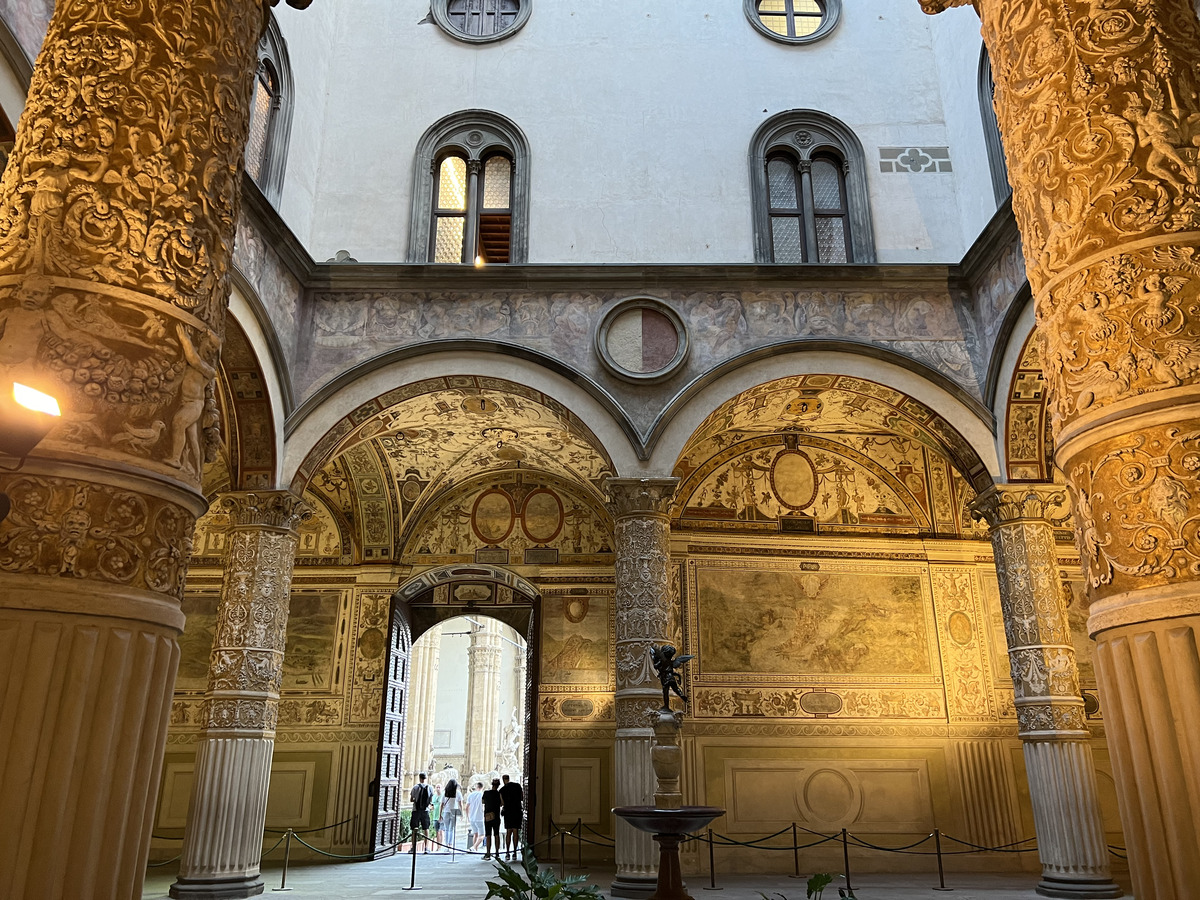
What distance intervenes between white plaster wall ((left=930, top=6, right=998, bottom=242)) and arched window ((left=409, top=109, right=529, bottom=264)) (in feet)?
19.2

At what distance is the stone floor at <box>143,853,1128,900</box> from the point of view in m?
9.52

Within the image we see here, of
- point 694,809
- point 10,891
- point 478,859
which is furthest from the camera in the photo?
point 478,859

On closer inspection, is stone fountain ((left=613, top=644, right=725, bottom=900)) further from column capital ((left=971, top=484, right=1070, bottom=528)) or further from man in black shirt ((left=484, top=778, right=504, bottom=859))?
man in black shirt ((left=484, top=778, right=504, bottom=859))

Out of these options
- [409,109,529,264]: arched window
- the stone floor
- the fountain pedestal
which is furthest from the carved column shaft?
the fountain pedestal

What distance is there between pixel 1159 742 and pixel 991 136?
407 inches

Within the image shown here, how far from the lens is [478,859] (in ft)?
45.5

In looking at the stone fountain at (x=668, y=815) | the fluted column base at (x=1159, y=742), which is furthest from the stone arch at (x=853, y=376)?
the fluted column base at (x=1159, y=742)

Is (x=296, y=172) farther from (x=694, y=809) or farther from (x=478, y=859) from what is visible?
(x=478, y=859)

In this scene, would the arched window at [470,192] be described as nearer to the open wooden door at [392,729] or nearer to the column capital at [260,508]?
the column capital at [260,508]

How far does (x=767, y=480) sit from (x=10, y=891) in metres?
12.3

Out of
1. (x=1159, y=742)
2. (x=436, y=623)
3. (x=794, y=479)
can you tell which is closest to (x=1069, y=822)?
(x=794, y=479)

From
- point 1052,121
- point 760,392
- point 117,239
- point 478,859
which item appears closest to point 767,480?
point 760,392

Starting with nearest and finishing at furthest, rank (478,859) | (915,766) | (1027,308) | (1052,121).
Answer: (1052,121) → (1027,308) → (915,766) → (478,859)

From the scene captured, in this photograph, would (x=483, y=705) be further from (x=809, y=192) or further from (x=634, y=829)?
(x=809, y=192)
